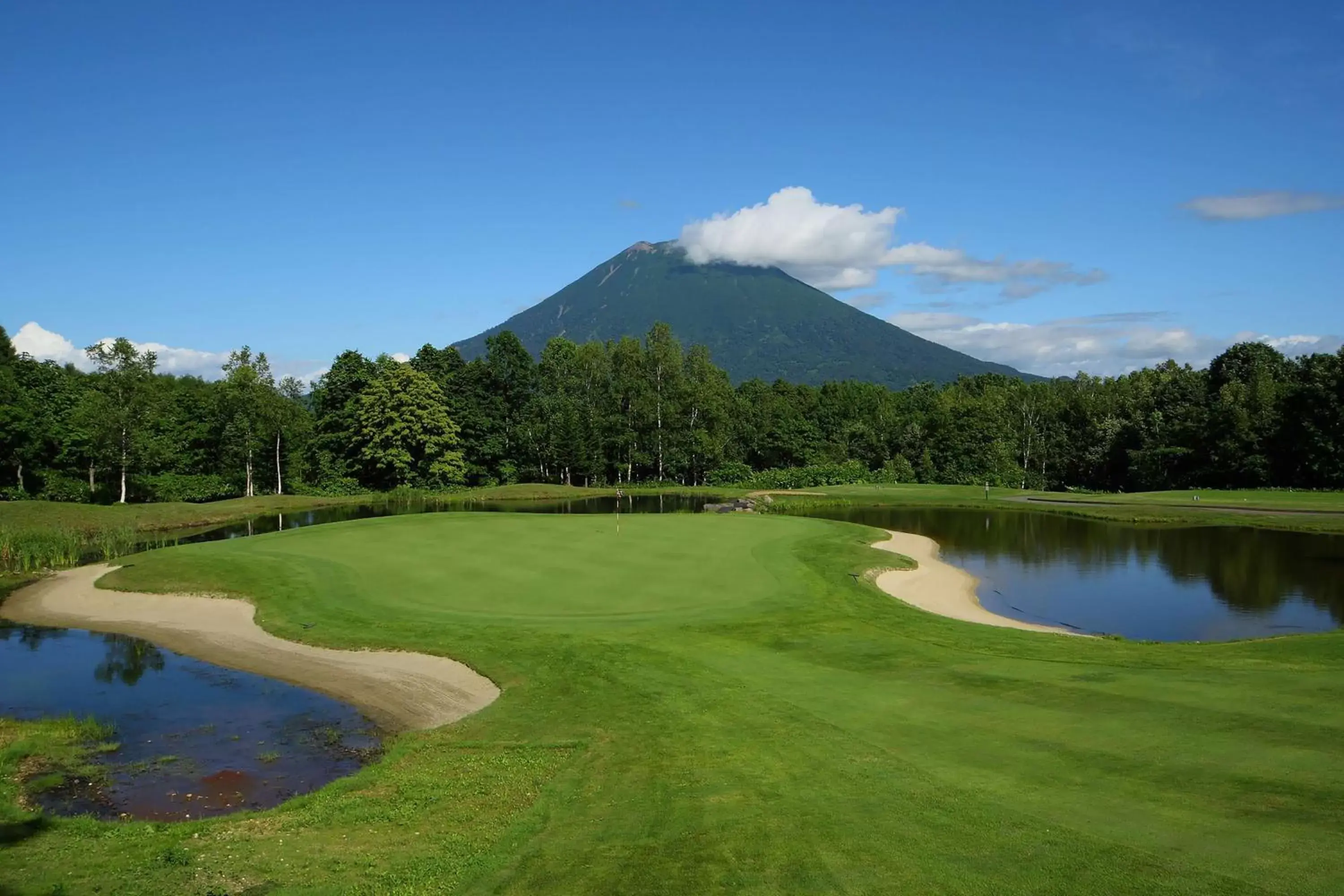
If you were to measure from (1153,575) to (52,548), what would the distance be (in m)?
49.9

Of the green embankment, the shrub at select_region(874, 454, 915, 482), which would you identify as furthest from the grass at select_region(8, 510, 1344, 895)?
the shrub at select_region(874, 454, 915, 482)

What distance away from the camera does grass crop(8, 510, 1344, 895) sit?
30.0 feet

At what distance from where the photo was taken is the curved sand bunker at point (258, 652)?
754 inches

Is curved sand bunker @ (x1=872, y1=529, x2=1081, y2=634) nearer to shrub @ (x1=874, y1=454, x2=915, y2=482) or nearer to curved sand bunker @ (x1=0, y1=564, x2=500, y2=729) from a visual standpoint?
curved sand bunker @ (x1=0, y1=564, x2=500, y2=729)

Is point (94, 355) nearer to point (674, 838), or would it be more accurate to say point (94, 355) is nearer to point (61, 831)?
point (61, 831)

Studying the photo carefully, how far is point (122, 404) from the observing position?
63.6m

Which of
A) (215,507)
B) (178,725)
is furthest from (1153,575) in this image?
(215,507)

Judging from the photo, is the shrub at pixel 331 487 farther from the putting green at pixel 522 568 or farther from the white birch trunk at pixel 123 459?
the putting green at pixel 522 568

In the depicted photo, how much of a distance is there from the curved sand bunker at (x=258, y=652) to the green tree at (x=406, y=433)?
45.0m

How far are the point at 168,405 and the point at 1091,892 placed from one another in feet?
282

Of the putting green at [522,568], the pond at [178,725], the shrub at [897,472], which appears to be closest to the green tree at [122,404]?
the putting green at [522,568]

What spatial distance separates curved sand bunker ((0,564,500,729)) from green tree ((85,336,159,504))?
3174cm

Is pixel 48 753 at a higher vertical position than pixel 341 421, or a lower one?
lower

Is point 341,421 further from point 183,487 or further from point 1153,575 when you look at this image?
point 1153,575
